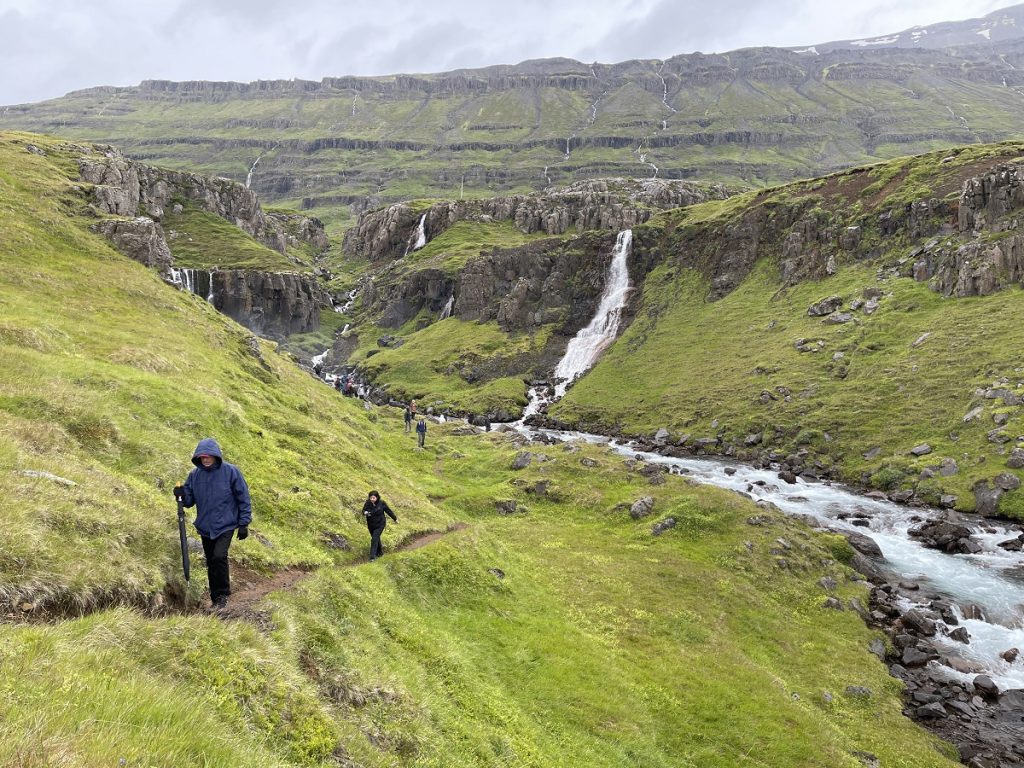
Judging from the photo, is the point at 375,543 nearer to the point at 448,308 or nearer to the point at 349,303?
the point at 448,308

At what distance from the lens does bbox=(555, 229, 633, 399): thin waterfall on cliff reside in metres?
109

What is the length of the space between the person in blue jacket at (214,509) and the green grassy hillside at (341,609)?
90cm

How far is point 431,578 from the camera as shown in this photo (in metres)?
21.7

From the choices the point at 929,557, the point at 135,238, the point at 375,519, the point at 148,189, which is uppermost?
the point at 148,189

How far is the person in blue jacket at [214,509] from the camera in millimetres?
12789

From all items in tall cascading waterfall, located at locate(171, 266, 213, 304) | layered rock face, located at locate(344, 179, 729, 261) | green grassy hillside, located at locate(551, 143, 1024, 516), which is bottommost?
green grassy hillside, located at locate(551, 143, 1024, 516)

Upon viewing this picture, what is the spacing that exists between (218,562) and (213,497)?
1.43 metres

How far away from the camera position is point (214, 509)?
42.4ft

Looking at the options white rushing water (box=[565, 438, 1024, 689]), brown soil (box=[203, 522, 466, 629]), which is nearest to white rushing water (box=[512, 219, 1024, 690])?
white rushing water (box=[565, 438, 1024, 689])

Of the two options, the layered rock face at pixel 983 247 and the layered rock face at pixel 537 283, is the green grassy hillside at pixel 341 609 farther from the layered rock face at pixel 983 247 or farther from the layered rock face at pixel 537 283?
the layered rock face at pixel 537 283

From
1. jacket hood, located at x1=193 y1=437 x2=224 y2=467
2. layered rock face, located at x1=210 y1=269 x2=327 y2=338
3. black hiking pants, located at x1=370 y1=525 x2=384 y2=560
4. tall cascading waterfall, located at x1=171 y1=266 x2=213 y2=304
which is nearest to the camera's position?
jacket hood, located at x1=193 y1=437 x2=224 y2=467

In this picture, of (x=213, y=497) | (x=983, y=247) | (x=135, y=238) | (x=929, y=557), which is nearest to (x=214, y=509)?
(x=213, y=497)

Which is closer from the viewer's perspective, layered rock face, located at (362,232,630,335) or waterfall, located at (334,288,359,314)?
layered rock face, located at (362,232,630,335)

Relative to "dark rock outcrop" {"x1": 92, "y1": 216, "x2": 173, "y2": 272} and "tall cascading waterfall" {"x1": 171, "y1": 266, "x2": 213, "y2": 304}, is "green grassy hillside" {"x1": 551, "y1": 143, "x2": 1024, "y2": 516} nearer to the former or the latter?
"dark rock outcrop" {"x1": 92, "y1": 216, "x2": 173, "y2": 272}
